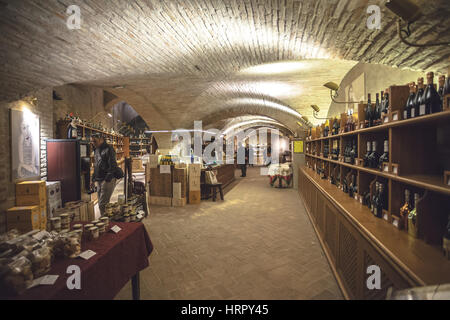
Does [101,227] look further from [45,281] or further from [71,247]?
[45,281]

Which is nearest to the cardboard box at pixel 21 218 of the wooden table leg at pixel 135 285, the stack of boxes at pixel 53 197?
the stack of boxes at pixel 53 197

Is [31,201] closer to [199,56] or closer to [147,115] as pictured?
[199,56]

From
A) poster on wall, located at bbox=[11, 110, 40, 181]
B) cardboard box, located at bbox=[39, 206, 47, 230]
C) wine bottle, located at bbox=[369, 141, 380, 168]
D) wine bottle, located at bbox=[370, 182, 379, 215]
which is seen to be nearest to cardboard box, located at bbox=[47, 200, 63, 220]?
cardboard box, located at bbox=[39, 206, 47, 230]

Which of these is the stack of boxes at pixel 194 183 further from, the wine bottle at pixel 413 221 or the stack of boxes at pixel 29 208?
the wine bottle at pixel 413 221

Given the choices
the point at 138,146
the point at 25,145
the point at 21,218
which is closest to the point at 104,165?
the point at 21,218

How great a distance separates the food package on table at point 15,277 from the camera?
3.76 ft

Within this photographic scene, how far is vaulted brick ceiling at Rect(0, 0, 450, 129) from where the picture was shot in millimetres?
2389

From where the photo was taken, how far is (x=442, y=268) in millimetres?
1253

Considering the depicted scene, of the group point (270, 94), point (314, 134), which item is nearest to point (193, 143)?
point (270, 94)

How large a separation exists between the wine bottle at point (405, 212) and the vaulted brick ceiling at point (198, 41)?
140cm

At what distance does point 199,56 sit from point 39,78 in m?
2.92

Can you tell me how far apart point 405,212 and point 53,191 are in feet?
19.7

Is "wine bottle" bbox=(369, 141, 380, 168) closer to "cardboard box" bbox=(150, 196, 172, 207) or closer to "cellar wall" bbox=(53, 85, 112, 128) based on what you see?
"cardboard box" bbox=(150, 196, 172, 207)
